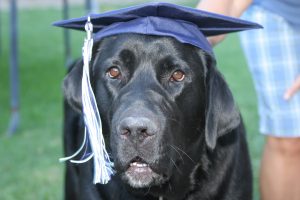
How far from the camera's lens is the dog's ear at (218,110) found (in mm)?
3209

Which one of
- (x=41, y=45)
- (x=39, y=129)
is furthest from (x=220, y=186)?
(x=41, y=45)

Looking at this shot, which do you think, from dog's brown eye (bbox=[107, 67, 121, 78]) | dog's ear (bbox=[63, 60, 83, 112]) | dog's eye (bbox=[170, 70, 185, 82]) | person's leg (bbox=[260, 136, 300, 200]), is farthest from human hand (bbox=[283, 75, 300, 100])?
dog's ear (bbox=[63, 60, 83, 112])

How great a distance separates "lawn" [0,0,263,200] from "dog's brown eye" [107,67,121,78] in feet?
7.21

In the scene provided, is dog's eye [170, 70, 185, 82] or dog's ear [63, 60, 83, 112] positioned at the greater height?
Result: dog's eye [170, 70, 185, 82]

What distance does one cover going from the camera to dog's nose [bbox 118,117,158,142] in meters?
2.75

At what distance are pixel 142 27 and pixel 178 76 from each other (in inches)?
11.7

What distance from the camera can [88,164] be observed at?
141 inches

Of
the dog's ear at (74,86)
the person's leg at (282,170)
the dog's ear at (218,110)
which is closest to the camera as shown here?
the dog's ear at (218,110)

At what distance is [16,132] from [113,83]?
426 centimetres

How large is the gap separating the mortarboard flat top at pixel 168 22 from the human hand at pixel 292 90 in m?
0.67

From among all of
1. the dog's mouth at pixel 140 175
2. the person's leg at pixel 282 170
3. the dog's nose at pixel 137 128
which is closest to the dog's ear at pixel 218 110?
the dog's mouth at pixel 140 175

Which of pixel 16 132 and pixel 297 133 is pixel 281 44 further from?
pixel 16 132

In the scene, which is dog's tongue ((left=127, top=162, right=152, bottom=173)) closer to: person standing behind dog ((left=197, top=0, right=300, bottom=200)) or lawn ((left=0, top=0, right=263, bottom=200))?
person standing behind dog ((left=197, top=0, right=300, bottom=200))

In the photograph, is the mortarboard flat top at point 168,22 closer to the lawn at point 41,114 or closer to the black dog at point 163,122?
the black dog at point 163,122
